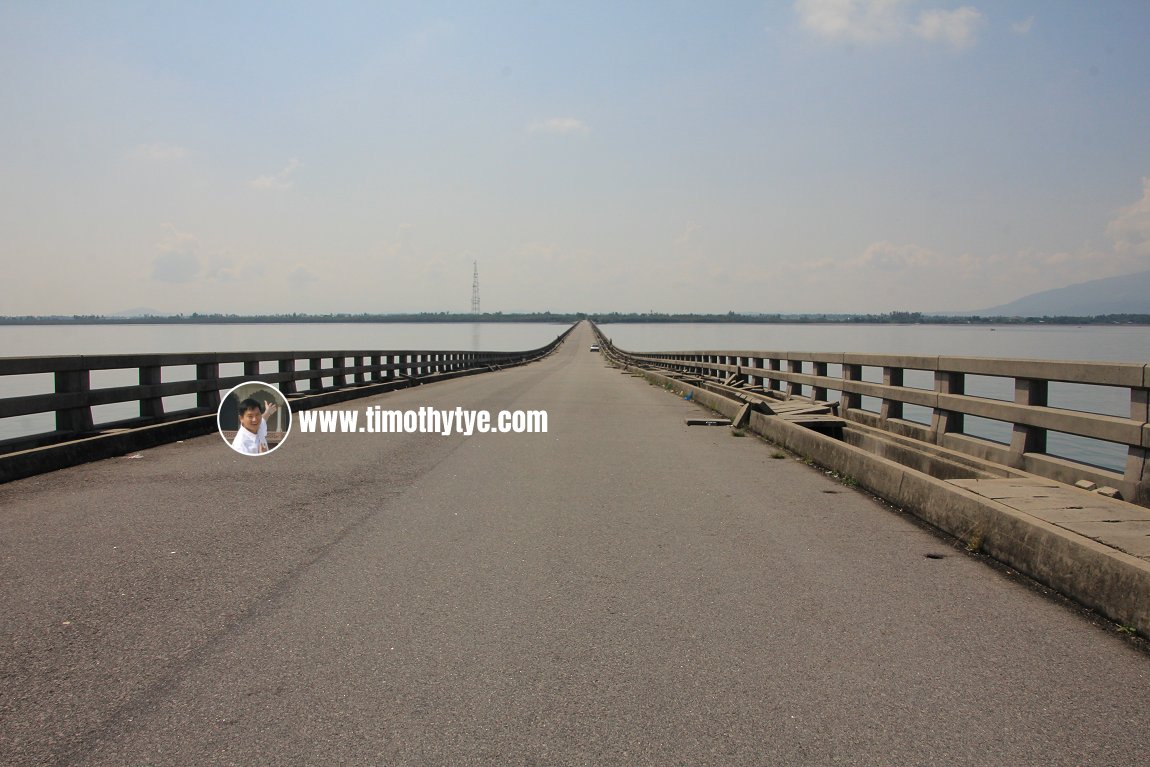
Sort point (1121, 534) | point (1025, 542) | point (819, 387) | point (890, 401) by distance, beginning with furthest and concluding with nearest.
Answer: point (819, 387)
point (890, 401)
point (1025, 542)
point (1121, 534)

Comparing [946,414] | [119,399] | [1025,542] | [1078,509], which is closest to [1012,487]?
[1078,509]

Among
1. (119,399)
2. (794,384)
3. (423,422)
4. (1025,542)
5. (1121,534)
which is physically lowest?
(423,422)

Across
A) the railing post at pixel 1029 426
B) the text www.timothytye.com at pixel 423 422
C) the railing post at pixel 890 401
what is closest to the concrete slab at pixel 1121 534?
the railing post at pixel 1029 426

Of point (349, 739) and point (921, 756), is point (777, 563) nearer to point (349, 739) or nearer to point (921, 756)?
point (921, 756)

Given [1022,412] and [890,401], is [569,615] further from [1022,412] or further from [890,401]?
[890,401]

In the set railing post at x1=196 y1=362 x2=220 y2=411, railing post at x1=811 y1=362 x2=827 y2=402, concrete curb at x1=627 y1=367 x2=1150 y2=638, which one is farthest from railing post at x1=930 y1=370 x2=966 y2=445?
railing post at x1=196 y1=362 x2=220 y2=411

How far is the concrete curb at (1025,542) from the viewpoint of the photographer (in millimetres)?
4867

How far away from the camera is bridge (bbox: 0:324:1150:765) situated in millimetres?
3523

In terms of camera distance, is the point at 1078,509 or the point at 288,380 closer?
the point at 1078,509

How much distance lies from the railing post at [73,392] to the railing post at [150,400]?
1.61 metres

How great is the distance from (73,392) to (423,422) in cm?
632

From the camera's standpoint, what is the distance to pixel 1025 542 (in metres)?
5.96

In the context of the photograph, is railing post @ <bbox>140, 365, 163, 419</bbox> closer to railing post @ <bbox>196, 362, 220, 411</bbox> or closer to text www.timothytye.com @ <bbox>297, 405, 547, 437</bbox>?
railing post @ <bbox>196, 362, 220, 411</bbox>

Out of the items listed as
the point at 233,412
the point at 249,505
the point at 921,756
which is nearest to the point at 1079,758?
the point at 921,756
